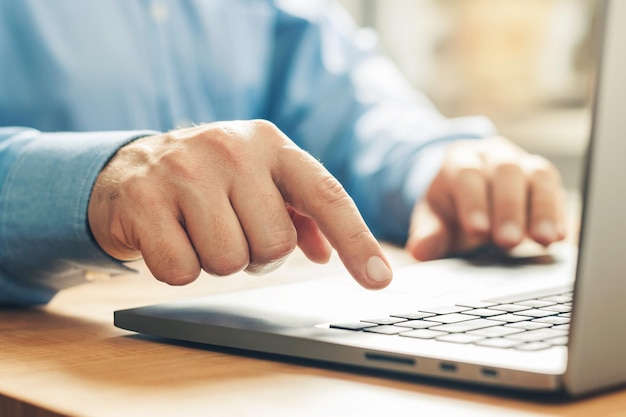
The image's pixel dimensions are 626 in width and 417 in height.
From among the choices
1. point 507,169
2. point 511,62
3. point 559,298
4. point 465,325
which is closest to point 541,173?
point 507,169

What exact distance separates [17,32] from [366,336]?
0.72 m

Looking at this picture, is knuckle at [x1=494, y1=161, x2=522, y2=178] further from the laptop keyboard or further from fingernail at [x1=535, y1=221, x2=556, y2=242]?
the laptop keyboard

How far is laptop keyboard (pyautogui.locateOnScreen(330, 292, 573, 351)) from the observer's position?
38 cm

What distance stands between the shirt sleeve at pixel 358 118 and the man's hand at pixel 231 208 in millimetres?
522

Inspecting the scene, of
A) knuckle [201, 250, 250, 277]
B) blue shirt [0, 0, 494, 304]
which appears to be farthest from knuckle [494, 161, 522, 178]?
knuckle [201, 250, 250, 277]

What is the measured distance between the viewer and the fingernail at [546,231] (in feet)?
2.62

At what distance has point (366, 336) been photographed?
404mm

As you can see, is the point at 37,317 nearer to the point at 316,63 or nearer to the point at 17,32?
the point at 17,32

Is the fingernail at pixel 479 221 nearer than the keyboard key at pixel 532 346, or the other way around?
the keyboard key at pixel 532 346

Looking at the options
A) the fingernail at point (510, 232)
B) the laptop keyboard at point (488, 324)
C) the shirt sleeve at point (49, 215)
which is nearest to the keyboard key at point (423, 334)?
the laptop keyboard at point (488, 324)

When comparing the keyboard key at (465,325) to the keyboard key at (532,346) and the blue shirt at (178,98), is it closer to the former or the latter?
the keyboard key at (532,346)

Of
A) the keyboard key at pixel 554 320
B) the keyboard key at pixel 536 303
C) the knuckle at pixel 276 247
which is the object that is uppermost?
the knuckle at pixel 276 247

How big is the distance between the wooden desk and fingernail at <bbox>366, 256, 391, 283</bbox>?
80 mm

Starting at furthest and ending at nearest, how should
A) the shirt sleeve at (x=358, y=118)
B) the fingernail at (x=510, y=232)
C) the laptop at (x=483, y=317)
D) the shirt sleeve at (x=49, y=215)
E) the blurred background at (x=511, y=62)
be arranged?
1. the blurred background at (x=511, y=62)
2. the shirt sleeve at (x=358, y=118)
3. the fingernail at (x=510, y=232)
4. the shirt sleeve at (x=49, y=215)
5. the laptop at (x=483, y=317)
